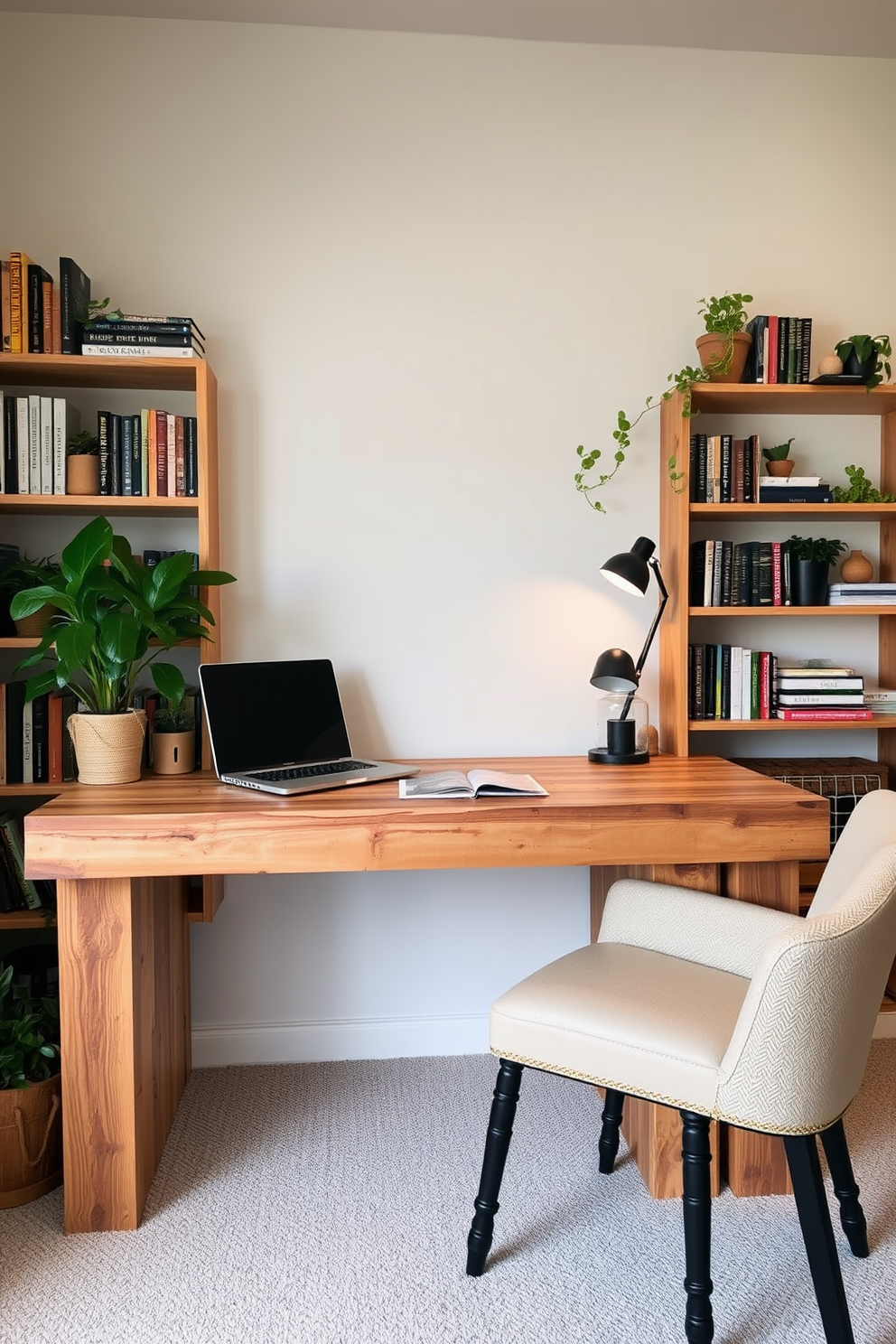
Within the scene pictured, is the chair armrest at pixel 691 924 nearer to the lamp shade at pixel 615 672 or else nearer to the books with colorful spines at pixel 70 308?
the lamp shade at pixel 615 672

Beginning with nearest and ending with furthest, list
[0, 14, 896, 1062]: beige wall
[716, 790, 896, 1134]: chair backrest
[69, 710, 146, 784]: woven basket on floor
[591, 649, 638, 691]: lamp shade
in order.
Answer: [716, 790, 896, 1134]: chair backrest
[69, 710, 146, 784]: woven basket on floor
[591, 649, 638, 691]: lamp shade
[0, 14, 896, 1062]: beige wall

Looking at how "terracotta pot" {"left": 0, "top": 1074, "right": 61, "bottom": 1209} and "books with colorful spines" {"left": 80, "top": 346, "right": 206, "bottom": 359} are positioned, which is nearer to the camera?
"terracotta pot" {"left": 0, "top": 1074, "right": 61, "bottom": 1209}

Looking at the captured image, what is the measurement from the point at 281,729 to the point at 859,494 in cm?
160

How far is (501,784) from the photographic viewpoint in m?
1.98

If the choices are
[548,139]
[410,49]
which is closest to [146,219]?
[410,49]

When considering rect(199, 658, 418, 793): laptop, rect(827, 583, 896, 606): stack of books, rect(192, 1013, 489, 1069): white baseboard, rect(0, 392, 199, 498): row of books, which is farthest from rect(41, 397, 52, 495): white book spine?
rect(827, 583, 896, 606): stack of books

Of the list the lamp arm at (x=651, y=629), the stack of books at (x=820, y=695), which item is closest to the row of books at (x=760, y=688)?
the stack of books at (x=820, y=695)

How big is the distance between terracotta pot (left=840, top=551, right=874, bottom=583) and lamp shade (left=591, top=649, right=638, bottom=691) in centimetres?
68

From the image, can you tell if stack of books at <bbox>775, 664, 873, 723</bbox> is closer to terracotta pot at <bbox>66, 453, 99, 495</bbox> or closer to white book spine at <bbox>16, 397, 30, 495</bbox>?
terracotta pot at <bbox>66, 453, 99, 495</bbox>

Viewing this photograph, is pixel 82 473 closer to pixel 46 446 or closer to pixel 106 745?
pixel 46 446

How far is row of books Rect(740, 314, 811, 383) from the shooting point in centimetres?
244

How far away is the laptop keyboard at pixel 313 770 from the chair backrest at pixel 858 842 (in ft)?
3.31

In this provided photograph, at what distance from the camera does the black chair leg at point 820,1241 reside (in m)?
1.40

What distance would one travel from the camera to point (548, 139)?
2539 millimetres
